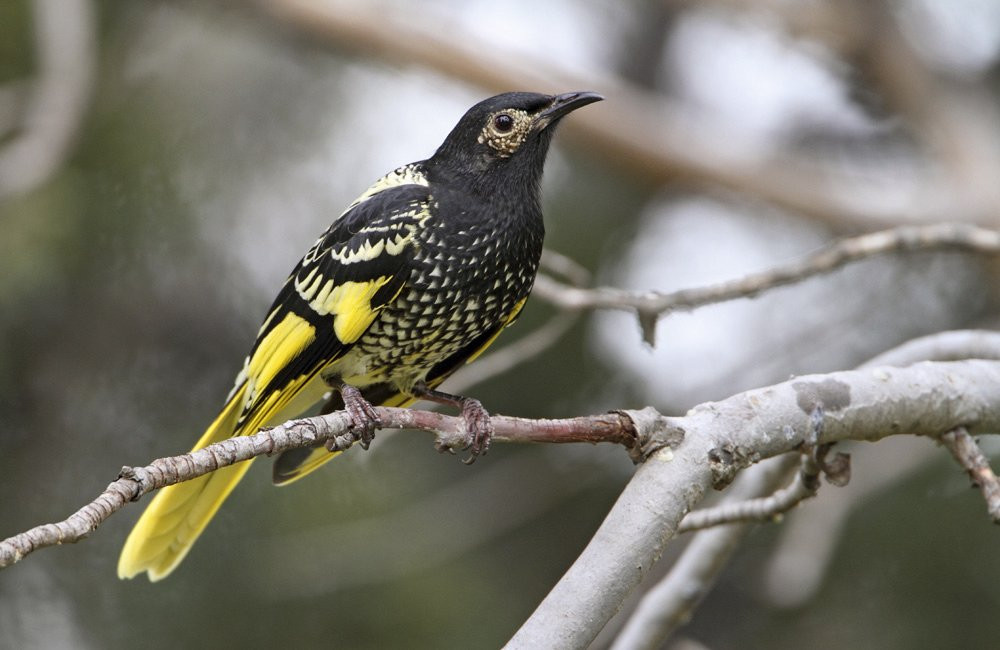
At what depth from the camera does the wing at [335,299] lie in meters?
2.83

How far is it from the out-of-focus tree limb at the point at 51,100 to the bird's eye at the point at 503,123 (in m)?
1.75

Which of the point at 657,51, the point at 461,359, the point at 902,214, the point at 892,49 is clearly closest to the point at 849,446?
the point at 902,214

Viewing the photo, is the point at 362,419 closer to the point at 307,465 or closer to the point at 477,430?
the point at 477,430

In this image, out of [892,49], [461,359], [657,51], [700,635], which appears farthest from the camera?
[657,51]

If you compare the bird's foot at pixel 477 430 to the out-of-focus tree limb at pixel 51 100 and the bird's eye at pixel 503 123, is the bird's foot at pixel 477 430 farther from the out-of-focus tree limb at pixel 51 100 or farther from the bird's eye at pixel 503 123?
the out-of-focus tree limb at pixel 51 100

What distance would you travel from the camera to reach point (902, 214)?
544cm

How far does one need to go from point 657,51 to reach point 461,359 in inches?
154

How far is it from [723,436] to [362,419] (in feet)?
2.48

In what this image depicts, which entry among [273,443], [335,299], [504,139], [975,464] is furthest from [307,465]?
[975,464]

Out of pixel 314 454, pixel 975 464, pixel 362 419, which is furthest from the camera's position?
pixel 314 454

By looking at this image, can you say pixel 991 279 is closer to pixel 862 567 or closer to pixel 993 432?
pixel 862 567

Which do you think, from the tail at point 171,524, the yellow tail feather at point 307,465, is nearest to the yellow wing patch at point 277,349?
the tail at point 171,524

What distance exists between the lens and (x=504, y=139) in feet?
10.3

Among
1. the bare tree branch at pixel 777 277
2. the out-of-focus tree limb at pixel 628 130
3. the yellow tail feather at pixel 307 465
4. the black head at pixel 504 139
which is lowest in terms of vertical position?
the yellow tail feather at pixel 307 465
